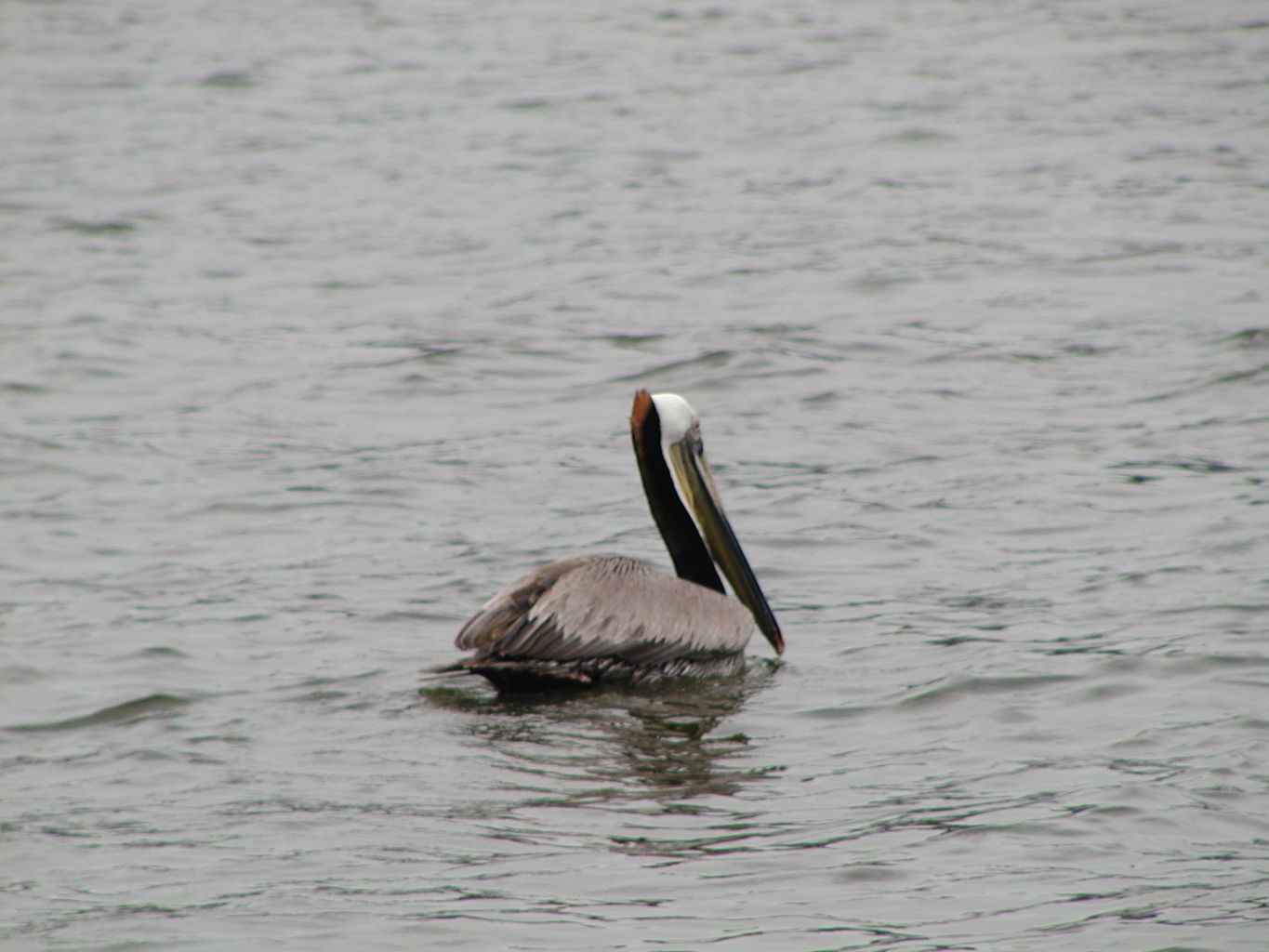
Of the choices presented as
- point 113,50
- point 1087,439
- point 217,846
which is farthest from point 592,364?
point 113,50

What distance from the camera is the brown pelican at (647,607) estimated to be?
224 inches

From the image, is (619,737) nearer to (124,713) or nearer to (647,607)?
(647,607)

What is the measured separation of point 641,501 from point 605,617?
2.19 m

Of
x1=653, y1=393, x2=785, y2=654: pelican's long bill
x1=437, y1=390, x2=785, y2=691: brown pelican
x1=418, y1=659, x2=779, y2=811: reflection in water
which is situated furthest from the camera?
x1=653, y1=393, x2=785, y2=654: pelican's long bill

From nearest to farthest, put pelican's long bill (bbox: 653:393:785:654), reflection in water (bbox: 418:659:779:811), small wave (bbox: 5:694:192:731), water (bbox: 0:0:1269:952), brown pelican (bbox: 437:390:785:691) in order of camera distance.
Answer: water (bbox: 0:0:1269:952) → reflection in water (bbox: 418:659:779:811) → small wave (bbox: 5:694:192:731) → brown pelican (bbox: 437:390:785:691) → pelican's long bill (bbox: 653:393:785:654)

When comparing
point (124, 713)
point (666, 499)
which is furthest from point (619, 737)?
point (124, 713)

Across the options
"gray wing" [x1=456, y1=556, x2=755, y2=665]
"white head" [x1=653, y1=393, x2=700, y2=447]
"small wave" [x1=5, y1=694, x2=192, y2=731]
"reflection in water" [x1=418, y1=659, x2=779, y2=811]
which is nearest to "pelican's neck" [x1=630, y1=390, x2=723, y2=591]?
"white head" [x1=653, y1=393, x2=700, y2=447]

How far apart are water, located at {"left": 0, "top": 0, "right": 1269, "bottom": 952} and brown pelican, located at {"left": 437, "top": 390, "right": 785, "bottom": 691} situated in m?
0.14

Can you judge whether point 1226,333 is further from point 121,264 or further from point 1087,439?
point 121,264

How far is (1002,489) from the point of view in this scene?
786cm

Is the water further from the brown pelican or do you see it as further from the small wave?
the brown pelican

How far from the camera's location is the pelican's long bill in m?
6.35

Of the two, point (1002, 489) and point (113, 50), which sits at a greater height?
point (113, 50)

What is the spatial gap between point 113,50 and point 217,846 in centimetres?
1735
